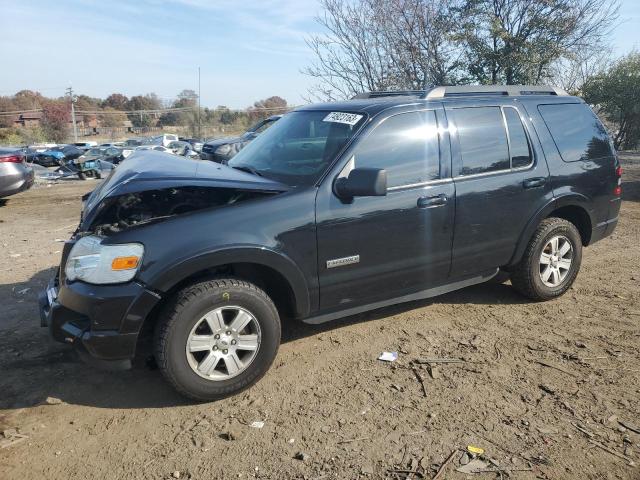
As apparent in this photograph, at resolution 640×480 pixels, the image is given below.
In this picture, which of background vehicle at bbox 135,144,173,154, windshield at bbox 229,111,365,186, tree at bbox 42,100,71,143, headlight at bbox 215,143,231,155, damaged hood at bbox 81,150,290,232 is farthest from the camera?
tree at bbox 42,100,71,143

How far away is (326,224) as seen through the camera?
11.3ft

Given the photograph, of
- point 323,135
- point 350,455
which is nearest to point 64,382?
point 350,455

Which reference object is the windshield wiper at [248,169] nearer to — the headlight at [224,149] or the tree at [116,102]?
the headlight at [224,149]

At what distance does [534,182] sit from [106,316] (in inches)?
138

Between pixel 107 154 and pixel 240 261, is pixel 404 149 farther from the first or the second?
pixel 107 154

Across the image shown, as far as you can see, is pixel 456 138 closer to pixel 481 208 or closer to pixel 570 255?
pixel 481 208

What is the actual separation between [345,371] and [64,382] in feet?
6.33

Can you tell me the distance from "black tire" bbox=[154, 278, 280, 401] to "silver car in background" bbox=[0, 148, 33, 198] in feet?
31.7

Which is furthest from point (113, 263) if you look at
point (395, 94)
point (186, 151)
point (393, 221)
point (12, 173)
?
point (186, 151)

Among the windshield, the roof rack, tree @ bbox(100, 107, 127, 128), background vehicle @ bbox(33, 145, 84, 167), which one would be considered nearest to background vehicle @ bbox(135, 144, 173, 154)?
the windshield

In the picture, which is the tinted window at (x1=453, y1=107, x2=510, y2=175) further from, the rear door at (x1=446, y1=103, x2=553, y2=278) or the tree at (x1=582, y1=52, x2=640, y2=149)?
the tree at (x1=582, y1=52, x2=640, y2=149)

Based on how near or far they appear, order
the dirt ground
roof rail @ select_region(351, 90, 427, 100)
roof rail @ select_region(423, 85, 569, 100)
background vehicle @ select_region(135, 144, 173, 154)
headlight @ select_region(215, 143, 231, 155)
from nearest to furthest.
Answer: the dirt ground
roof rail @ select_region(423, 85, 569, 100)
roof rail @ select_region(351, 90, 427, 100)
background vehicle @ select_region(135, 144, 173, 154)
headlight @ select_region(215, 143, 231, 155)

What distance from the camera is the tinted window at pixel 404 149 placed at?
3674 mm

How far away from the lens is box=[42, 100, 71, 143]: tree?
Answer: 60.1m
